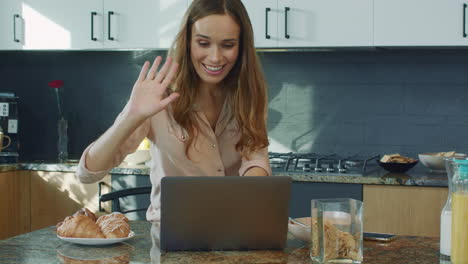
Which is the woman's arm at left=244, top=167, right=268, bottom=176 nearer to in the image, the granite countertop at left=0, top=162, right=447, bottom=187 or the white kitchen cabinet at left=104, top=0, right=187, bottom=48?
the granite countertop at left=0, top=162, right=447, bottom=187

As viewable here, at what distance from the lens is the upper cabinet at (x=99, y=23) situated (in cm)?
344

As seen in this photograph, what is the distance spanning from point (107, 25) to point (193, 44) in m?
1.75

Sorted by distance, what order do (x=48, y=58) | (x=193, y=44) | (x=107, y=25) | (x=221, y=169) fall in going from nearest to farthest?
(x=193, y=44) → (x=221, y=169) → (x=107, y=25) → (x=48, y=58)

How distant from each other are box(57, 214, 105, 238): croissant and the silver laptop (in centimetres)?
18

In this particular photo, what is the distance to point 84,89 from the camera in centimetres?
397

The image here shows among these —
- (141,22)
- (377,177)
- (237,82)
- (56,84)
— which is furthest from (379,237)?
(56,84)

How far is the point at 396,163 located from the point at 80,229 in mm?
2001

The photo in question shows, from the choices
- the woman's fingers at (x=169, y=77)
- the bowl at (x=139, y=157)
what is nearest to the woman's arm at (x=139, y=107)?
the woman's fingers at (x=169, y=77)

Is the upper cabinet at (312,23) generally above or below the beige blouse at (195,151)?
above

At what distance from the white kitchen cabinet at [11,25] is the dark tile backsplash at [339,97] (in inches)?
13.2

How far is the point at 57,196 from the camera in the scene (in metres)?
3.48

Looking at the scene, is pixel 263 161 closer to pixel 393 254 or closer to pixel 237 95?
pixel 237 95

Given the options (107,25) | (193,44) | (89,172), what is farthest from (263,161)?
(107,25)

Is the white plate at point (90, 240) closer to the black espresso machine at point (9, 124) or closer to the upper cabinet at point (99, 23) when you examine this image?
the upper cabinet at point (99, 23)
